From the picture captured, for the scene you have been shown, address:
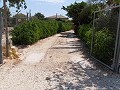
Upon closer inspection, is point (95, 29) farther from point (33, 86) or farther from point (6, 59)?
point (33, 86)

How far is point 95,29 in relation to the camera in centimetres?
1127

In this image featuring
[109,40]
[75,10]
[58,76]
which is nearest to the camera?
[58,76]

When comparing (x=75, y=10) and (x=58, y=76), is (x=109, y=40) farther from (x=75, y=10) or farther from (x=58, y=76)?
(x=75, y=10)

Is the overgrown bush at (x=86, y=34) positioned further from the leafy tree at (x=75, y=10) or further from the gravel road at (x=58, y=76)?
the leafy tree at (x=75, y=10)

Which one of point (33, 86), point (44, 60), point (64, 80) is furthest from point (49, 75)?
point (44, 60)

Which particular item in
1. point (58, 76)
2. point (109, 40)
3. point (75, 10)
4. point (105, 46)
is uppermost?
point (75, 10)

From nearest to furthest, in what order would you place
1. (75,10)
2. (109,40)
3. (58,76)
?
(58,76) < (109,40) < (75,10)

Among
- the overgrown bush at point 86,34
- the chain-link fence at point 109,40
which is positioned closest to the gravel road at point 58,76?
the chain-link fence at point 109,40

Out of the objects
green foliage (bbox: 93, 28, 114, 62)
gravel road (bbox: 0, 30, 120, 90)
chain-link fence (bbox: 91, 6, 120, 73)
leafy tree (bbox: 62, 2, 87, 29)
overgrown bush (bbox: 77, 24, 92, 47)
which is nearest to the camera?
gravel road (bbox: 0, 30, 120, 90)

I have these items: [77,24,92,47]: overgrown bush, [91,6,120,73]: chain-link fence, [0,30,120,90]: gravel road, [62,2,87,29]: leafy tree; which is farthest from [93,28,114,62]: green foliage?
[62,2,87,29]: leafy tree

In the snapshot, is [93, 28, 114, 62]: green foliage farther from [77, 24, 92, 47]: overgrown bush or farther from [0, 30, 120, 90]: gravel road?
[77, 24, 92, 47]: overgrown bush

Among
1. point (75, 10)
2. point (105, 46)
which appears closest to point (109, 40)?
point (105, 46)

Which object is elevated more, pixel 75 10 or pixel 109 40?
pixel 75 10

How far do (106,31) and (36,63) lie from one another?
9.78ft
